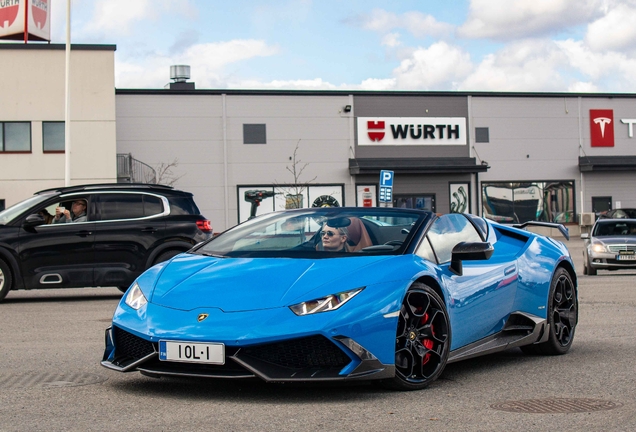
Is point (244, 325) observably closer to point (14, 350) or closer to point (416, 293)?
point (416, 293)

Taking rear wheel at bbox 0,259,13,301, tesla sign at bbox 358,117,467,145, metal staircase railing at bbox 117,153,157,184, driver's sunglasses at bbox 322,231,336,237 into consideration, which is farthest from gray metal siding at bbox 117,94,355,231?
driver's sunglasses at bbox 322,231,336,237

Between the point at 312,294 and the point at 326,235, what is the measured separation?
1.10 m

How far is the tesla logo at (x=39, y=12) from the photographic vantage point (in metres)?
43.5

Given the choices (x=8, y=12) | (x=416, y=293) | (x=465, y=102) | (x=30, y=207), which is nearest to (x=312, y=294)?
(x=416, y=293)

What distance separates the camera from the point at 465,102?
50.8m

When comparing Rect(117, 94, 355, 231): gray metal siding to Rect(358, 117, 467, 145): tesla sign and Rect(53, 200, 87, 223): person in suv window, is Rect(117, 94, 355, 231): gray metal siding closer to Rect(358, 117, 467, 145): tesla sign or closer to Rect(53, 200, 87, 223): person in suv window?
Rect(358, 117, 467, 145): tesla sign

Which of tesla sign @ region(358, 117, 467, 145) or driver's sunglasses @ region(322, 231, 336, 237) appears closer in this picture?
driver's sunglasses @ region(322, 231, 336, 237)

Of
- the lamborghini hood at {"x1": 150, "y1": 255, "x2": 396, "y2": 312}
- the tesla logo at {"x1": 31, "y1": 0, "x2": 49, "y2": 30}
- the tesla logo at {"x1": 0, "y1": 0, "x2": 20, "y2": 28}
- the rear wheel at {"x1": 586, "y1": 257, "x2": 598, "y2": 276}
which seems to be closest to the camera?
the lamborghini hood at {"x1": 150, "y1": 255, "x2": 396, "y2": 312}

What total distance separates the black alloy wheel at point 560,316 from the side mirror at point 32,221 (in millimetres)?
8757

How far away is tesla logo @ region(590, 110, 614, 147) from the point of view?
174 ft

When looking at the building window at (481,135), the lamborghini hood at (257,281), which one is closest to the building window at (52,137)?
the building window at (481,135)

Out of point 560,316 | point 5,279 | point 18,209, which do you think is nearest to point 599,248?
point 18,209

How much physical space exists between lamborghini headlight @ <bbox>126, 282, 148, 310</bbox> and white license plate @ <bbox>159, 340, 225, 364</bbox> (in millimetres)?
489

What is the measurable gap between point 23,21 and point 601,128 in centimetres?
3049
